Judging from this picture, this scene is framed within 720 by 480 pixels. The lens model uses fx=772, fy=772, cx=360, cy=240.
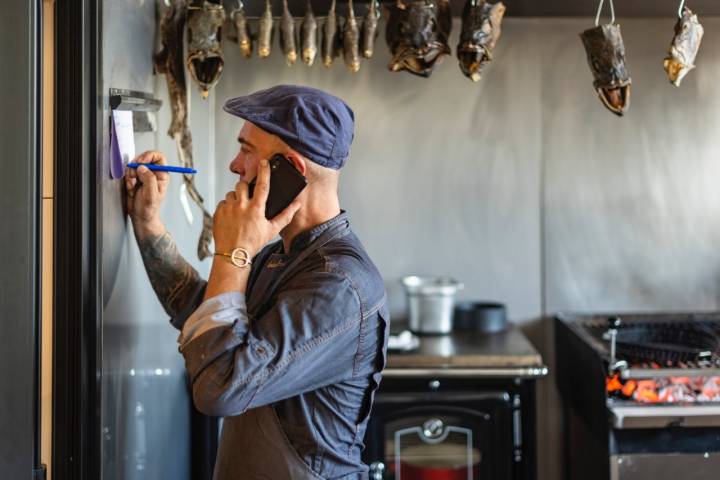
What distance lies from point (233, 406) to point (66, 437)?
372 millimetres

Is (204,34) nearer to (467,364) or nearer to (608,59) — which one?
(608,59)

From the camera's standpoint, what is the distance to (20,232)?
1.29 metres

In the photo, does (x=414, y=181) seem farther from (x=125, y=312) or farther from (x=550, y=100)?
(x=125, y=312)

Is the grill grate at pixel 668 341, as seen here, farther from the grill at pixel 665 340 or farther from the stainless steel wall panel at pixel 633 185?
the stainless steel wall panel at pixel 633 185

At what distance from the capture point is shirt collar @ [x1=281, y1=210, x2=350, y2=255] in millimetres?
1534

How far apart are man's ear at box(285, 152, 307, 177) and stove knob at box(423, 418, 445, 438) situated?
57.9 inches

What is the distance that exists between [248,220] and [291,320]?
0.70 ft

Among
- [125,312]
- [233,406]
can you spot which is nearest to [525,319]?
[125,312]

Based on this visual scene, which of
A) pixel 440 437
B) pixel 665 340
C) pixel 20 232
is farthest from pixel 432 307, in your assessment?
pixel 20 232

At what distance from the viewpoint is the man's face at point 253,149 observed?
1.47m

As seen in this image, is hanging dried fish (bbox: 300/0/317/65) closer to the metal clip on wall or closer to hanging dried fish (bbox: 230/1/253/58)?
hanging dried fish (bbox: 230/1/253/58)

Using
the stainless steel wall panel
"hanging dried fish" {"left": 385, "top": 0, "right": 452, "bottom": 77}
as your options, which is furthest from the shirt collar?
the stainless steel wall panel

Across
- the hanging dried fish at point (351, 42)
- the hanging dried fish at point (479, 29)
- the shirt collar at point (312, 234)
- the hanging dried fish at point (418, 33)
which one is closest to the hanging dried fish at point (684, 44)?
the hanging dried fish at point (479, 29)

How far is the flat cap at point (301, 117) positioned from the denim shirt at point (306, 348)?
0.53 feet
